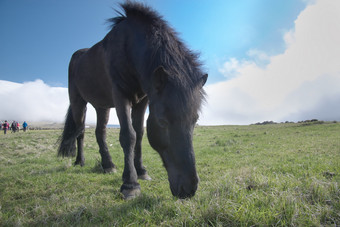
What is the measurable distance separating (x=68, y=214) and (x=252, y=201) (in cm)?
185

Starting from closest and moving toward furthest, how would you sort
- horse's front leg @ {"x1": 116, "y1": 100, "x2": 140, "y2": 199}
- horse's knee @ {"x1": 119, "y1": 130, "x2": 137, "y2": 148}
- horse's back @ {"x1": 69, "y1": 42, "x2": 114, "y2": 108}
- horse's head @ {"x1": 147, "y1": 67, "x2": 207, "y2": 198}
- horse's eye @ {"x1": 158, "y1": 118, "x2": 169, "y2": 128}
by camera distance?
1. horse's head @ {"x1": 147, "y1": 67, "x2": 207, "y2": 198}
2. horse's eye @ {"x1": 158, "y1": 118, "x2": 169, "y2": 128}
3. horse's front leg @ {"x1": 116, "y1": 100, "x2": 140, "y2": 199}
4. horse's knee @ {"x1": 119, "y1": 130, "x2": 137, "y2": 148}
5. horse's back @ {"x1": 69, "y1": 42, "x2": 114, "y2": 108}

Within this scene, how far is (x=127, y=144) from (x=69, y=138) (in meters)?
3.43

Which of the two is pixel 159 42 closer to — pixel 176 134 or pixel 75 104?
pixel 176 134

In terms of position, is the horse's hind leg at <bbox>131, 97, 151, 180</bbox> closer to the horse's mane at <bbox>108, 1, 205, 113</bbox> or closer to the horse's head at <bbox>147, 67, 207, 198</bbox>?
the horse's mane at <bbox>108, 1, 205, 113</bbox>

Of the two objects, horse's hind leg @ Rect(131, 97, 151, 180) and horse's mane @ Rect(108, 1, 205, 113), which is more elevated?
horse's mane @ Rect(108, 1, 205, 113)

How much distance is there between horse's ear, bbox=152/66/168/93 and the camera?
7.51 feet

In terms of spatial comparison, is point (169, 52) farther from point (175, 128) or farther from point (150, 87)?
point (175, 128)

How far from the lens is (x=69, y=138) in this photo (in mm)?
5547

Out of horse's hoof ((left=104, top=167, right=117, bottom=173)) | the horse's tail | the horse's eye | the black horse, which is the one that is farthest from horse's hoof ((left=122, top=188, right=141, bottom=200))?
the horse's tail

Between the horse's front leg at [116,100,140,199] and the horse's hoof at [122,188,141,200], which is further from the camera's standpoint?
the horse's front leg at [116,100,140,199]

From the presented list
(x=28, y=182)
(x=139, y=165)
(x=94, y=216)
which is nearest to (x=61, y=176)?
(x=28, y=182)

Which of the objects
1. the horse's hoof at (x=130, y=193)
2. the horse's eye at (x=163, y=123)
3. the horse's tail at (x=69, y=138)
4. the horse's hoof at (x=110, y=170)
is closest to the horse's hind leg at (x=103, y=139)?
the horse's hoof at (x=110, y=170)

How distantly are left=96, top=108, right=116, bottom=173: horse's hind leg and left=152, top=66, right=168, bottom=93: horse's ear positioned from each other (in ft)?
9.15

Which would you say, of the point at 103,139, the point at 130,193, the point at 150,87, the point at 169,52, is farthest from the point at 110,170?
the point at 169,52
